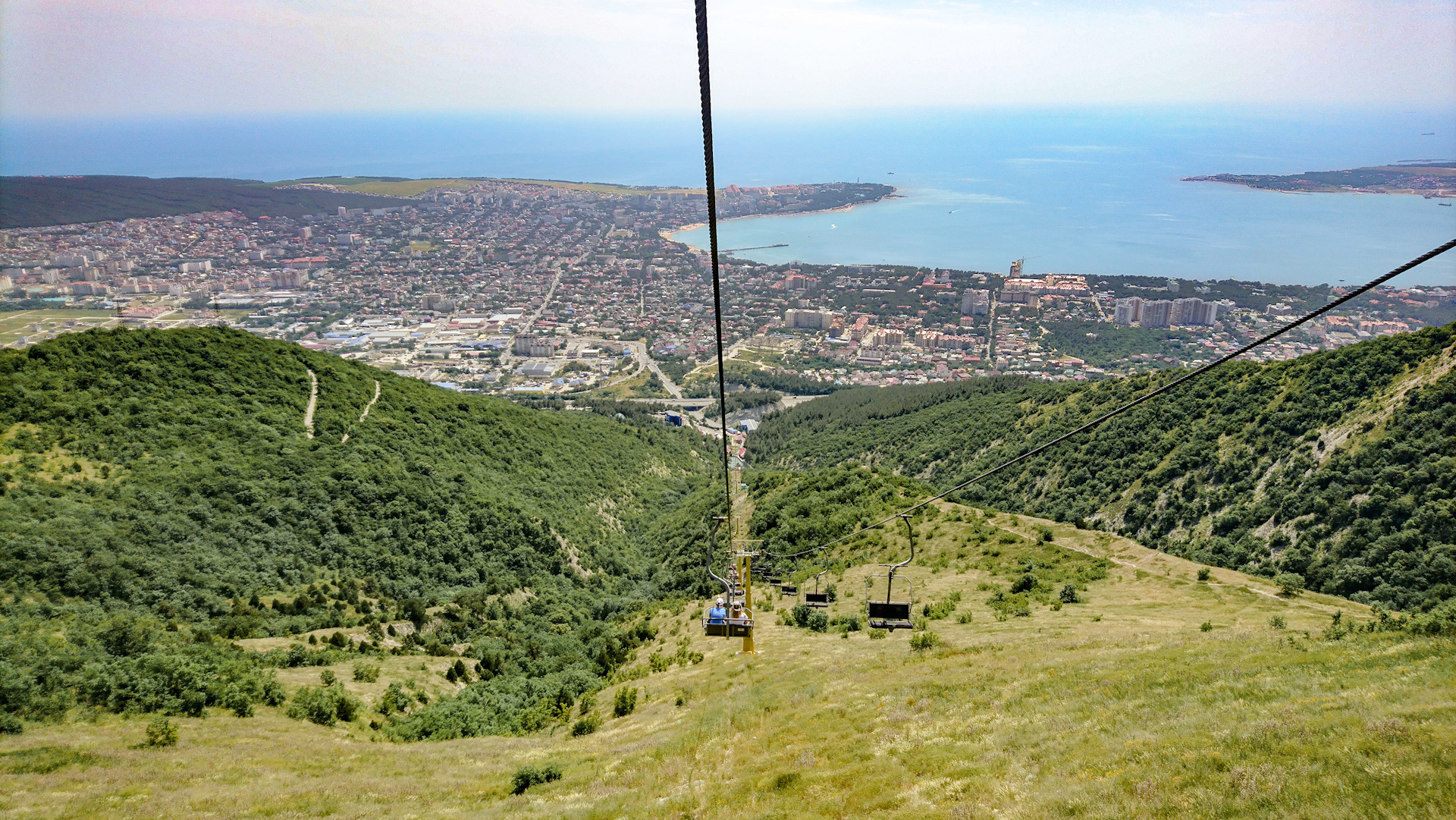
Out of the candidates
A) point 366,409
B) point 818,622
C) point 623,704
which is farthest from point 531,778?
point 366,409

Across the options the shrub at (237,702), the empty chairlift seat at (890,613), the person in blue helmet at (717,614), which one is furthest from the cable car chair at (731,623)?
the shrub at (237,702)

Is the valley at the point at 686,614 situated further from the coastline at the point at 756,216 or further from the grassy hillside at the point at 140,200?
the coastline at the point at 756,216

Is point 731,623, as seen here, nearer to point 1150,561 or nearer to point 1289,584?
point 1150,561

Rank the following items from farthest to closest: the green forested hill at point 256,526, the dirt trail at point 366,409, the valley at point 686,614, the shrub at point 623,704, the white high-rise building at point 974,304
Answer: the white high-rise building at point 974,304 < the dirt trail at point 366,409 < the shrub at point 623,704 < the green forested hill at point 256,526 < the valley at point 686,614

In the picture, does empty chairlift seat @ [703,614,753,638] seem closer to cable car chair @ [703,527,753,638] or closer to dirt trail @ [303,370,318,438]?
cable car chair @ [703,527,753,638]

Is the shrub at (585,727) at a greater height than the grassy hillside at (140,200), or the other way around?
the grassy hillside at (140,200)
